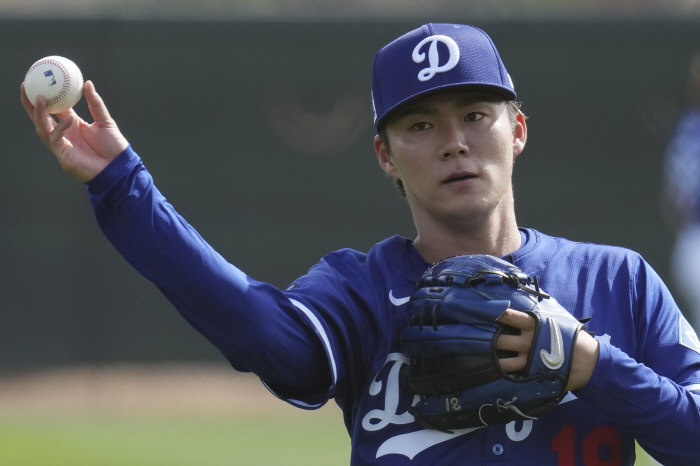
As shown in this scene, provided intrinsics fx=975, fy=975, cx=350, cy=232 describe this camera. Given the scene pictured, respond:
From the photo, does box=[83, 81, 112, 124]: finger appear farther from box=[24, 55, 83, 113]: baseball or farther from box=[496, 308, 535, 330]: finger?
box=[496, 308, 535, 330]: finger

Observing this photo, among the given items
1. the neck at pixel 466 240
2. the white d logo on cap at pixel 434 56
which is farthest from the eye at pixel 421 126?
the neck at pixel 466 240

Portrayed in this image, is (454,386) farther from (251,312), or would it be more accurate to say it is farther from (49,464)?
(49,464)

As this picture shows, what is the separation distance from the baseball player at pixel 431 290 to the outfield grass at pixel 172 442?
3.23 m

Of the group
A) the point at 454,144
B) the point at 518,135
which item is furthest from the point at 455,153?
the point at 518,135

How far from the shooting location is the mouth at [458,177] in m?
2.09

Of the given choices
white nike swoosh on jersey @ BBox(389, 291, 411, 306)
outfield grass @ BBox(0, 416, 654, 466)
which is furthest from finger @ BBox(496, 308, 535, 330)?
outfield grass @ BBox(0, 416, 654, 466)

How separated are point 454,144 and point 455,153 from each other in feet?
0.06

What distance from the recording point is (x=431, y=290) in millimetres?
1923

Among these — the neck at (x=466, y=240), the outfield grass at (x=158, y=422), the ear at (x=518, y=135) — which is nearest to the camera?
the neck at (x=466, y=240)

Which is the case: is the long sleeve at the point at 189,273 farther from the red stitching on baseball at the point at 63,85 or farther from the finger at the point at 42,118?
the red stitching on baseball at the point at 63,85

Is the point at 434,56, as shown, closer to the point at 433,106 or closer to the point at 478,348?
the point at 433,106

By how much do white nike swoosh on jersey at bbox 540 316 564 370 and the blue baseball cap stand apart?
0.57 metres

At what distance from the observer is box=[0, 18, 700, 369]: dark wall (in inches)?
323

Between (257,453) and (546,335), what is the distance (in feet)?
13.4
